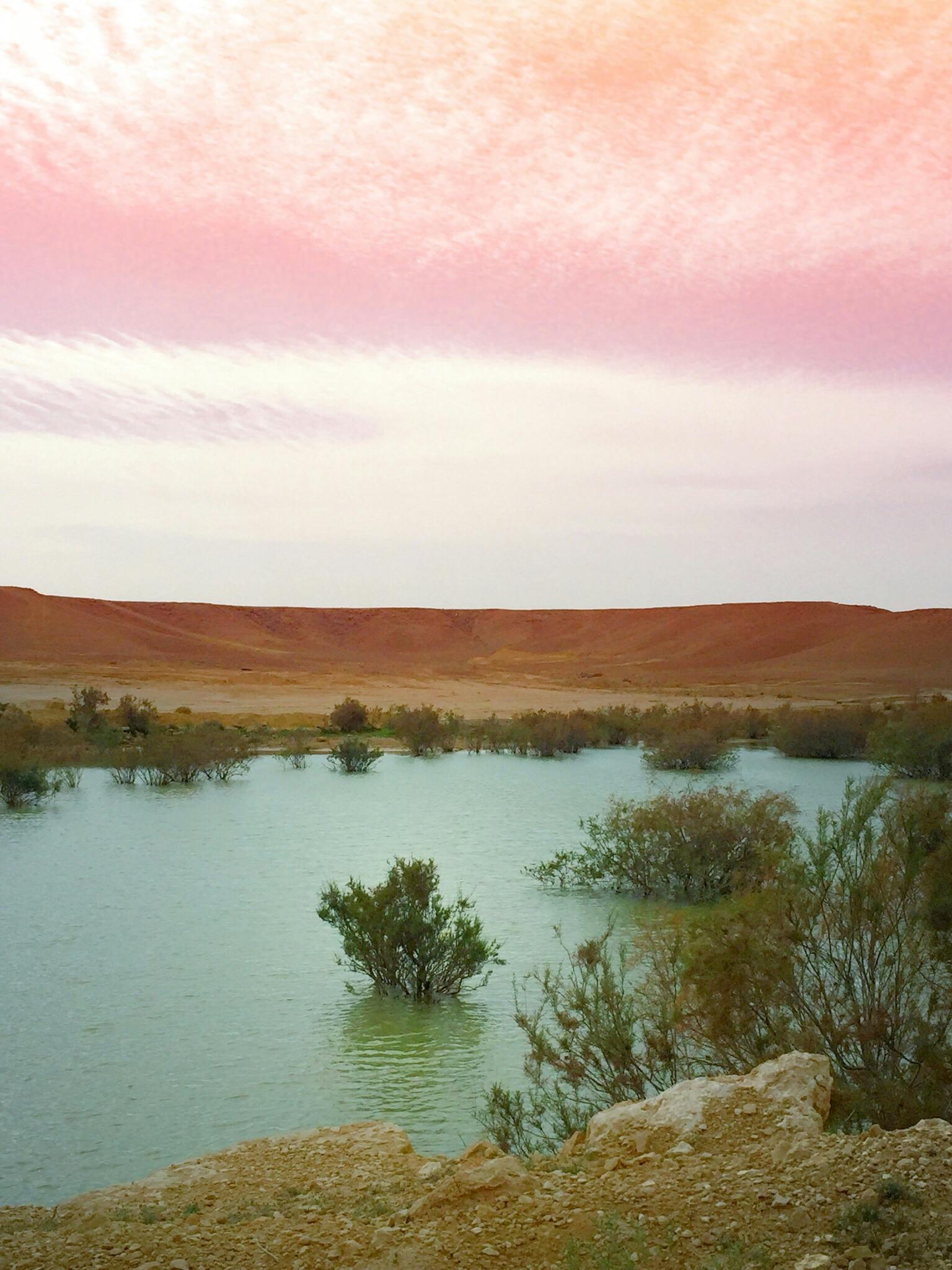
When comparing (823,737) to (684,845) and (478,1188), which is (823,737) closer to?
(684,845)

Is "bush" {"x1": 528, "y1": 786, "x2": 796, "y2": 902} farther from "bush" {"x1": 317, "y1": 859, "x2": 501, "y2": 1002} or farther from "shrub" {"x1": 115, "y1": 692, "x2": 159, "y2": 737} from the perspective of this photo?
"shrub" {"x1": 115, "y1": 692, "x2": 159, "y2": 737}

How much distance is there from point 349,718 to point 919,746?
69.4 ft

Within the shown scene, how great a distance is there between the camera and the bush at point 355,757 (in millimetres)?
30688

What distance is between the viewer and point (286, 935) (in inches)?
488

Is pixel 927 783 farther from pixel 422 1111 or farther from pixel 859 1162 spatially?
pixel 859 1162

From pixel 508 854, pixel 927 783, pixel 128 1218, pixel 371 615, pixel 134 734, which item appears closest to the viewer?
pixel 128 1218

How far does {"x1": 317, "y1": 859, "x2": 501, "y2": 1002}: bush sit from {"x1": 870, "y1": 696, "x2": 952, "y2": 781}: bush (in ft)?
57.2

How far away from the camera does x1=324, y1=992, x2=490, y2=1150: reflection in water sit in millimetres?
7574

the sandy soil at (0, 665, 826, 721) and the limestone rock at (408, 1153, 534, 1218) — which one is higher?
the sandy soil at (0, 665, 826, 721)

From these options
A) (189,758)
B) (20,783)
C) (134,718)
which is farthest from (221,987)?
(134,718)

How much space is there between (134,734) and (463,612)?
118914mm

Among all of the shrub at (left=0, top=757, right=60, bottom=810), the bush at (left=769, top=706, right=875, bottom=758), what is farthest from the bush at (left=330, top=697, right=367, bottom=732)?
the shrub at (left=0, top=757, right=60, bottom=810)

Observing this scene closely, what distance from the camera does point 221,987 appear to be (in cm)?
1050

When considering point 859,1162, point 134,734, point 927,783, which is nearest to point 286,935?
point 859,1162
